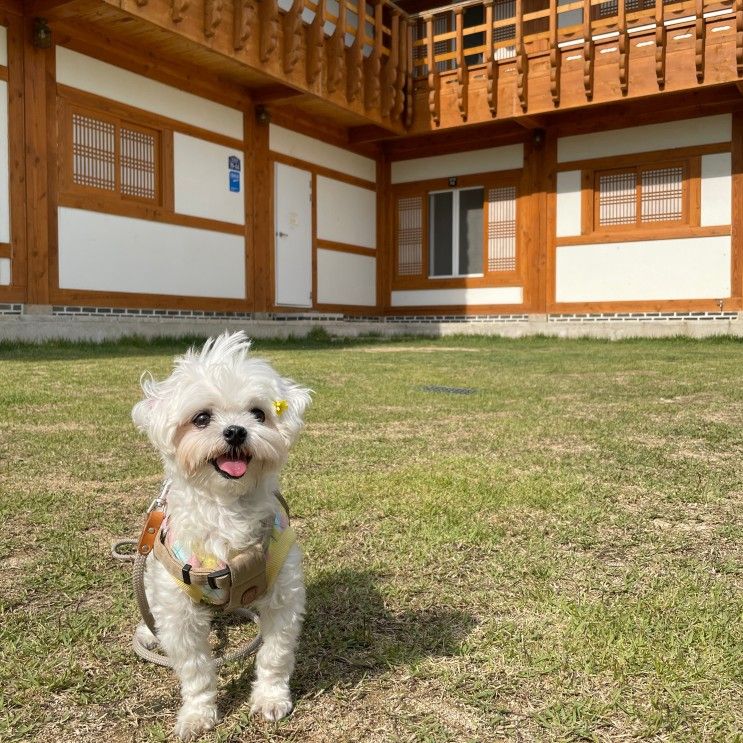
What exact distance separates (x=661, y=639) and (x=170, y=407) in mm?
1380

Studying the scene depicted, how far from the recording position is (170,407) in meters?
1.69

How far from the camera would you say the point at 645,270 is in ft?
46.7

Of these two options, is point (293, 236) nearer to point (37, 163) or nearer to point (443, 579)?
point (37, 163)

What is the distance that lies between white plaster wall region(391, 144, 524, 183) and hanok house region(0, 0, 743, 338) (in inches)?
1.8

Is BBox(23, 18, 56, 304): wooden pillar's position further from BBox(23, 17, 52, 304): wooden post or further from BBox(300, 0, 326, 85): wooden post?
BBox(300, 0, 326, 85): wooden post

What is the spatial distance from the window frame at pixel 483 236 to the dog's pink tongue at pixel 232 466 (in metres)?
14.4

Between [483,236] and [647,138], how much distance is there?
3743mm

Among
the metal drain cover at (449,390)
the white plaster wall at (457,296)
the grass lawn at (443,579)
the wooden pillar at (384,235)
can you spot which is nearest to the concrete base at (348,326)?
the white plaster wall at (457,296)

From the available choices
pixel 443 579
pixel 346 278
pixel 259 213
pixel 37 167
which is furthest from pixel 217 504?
pixel 346 278

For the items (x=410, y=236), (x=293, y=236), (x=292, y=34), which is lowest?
(x=293, y=236)

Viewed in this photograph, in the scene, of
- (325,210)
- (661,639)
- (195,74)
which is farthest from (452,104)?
(661,639)

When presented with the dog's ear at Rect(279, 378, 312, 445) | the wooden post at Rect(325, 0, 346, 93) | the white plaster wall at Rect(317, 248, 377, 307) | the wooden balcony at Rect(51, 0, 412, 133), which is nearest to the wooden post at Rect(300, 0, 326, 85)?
the wooden balcony at Rect(51, 0, 412, 133)

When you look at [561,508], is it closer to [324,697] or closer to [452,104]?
[324,697]

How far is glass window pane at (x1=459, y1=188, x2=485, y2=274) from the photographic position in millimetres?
16062
